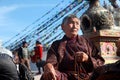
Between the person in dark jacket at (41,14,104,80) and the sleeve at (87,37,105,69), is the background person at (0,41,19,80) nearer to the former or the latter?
the person in dark jacket at (41,14,104,80)

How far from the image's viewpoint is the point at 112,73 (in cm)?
254

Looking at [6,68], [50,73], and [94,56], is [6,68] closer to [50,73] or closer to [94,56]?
[50,73]

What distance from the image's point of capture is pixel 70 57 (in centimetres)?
379

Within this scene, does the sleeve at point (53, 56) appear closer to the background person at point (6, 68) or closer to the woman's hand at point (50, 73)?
the woman's hand at point (50, 73)

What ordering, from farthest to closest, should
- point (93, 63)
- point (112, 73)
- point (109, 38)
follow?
point (109, 38)
point (93, 63)
point (112, 73)

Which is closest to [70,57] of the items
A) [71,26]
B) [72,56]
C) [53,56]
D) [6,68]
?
[72,56]

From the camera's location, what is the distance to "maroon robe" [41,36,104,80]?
148 inches

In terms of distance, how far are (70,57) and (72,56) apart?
3 centimetres

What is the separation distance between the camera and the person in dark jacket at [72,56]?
3.73 m

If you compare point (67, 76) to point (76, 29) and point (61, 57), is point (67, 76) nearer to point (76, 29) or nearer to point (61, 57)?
point (61, 57)

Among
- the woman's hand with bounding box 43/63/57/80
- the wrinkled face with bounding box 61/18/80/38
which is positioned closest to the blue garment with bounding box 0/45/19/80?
the woman's hand with bounding box 43/63/57/80

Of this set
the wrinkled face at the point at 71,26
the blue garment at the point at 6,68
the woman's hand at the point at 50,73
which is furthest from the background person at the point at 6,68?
the wrinkled face at the point at 71,26

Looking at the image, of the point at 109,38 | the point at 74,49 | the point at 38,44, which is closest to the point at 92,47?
the point at 74,49

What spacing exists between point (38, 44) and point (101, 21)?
109 inches
